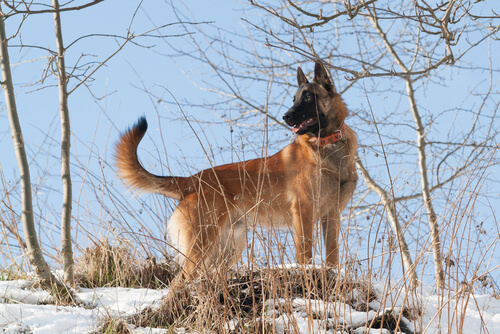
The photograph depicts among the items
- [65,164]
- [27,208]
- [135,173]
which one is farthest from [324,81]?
[27,208]

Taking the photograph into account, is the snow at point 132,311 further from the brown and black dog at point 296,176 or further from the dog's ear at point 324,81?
the dog's ear at point 324,81

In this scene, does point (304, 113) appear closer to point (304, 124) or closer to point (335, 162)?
point (304, 124)

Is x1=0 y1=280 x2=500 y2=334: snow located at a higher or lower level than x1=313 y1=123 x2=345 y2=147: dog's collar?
lower

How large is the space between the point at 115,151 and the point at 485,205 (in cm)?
298

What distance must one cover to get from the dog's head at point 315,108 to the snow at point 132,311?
5.23 ft

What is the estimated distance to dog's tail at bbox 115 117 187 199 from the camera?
4.68 meters

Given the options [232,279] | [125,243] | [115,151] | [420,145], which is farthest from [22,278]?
[420,145]

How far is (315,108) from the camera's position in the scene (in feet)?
15.7

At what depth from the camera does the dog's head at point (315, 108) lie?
4751 mm

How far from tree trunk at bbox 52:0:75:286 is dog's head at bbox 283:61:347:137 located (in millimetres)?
1802

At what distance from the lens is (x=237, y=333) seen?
129 inches

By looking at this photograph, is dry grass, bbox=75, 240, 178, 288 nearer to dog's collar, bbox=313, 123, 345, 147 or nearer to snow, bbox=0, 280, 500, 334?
snow, bbox=0, 280, 500, 334

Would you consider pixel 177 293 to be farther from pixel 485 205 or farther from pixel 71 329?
pixel 485 205

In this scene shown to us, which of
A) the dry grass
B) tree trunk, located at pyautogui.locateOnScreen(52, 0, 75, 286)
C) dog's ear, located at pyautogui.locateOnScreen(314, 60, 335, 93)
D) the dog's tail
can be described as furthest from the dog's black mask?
tree trunk, located at pyautogui.locateOnScreen(52, 0, 75, 286)
